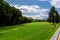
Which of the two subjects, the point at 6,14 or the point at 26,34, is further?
the point at 6,14

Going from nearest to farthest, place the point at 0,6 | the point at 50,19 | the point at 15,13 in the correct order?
the point at 0,6, the point at 15,13, the point at 50,19

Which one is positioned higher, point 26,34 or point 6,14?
point 6,14

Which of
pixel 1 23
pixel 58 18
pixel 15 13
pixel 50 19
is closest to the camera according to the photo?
pixel 1 23

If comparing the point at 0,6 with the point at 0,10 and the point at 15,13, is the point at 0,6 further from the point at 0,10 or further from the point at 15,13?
the point at 15,13

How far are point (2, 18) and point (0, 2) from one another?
1268 cm

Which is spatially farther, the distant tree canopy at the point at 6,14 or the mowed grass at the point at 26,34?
the distant tree canopy at the point at 6,14

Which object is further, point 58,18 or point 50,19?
point 58,18

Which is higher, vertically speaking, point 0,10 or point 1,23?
point 0,10

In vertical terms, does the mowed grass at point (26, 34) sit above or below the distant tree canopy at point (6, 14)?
below

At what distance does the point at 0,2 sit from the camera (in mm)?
49062

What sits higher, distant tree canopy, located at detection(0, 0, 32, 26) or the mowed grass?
distant tree canopy, located at detection(0, 0, 32, 26)

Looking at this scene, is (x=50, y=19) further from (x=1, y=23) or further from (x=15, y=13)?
(x=1, y=23)

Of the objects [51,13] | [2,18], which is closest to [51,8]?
[51,13]

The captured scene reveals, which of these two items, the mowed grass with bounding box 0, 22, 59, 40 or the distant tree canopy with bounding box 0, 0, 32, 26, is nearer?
the mowed grass with bounding box 0, 22, 59, 40
